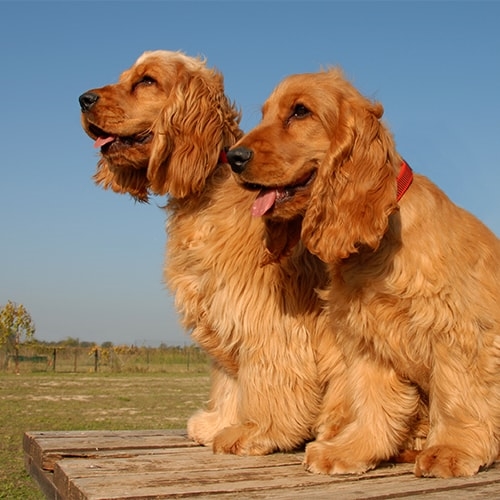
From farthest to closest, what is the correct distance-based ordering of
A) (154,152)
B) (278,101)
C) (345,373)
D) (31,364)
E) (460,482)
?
(31,364)
(154,152)
(345,373)
(278,101)
(460,482)

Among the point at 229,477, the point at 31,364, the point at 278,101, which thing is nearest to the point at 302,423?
the point at 229,477

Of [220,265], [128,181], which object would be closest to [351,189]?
[220,265]

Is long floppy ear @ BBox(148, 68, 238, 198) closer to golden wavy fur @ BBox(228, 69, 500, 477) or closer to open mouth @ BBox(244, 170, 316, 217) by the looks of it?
golden wavy fur @ BBox(228, 69, 500, 477)

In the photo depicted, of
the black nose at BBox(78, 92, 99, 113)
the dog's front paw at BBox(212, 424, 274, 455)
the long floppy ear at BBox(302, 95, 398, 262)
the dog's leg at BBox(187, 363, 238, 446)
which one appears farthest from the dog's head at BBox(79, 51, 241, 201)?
the dog's front paw at BBox(212, 424, 274, 455)

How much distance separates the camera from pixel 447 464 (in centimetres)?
332

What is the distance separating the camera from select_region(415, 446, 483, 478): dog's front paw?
331 cm

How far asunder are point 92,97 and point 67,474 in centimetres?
230

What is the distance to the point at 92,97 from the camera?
4.48m

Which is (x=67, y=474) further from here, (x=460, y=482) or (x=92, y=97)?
(x=92, y=97)

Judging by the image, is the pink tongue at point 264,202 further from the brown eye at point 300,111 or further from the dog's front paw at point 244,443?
the dog's front paw at point 244,443

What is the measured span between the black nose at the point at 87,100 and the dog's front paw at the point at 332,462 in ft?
Answer: 8.08

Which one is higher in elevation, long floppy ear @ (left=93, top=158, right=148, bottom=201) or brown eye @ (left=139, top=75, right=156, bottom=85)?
brown eye @ (left=139, top=75, right=156, bottom=85)

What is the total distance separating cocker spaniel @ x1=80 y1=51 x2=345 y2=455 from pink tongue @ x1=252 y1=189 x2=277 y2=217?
411 millimetres

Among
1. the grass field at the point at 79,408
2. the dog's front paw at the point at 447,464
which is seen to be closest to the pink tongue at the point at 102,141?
the dog's front paw at the point at 447,464
